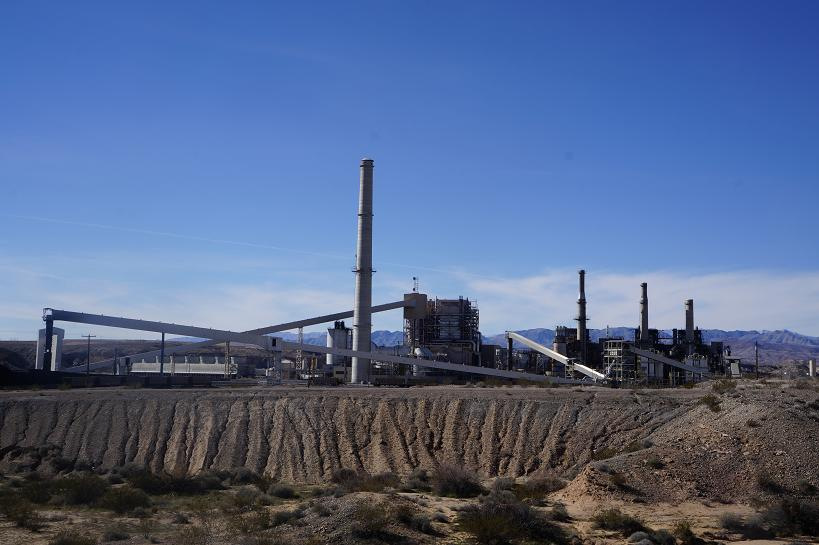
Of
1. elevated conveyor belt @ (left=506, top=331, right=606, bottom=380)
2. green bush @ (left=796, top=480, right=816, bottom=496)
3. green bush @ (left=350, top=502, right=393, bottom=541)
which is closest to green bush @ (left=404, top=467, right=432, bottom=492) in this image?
Result: green bush @ (left=350, top=502, right=393, bottom=541)

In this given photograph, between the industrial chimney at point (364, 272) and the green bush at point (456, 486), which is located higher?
the industrial chimney at point (364, 272)

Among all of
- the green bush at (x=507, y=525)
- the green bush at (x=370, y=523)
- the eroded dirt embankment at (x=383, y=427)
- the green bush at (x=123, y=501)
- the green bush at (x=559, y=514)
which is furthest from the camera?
the eroded dirt embankment at (x=383, y=427)

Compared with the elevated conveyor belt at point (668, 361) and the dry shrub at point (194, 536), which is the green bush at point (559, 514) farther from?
the elevated conveyor belt at point (668, 361)

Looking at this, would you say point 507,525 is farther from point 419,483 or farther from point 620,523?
point 419,483

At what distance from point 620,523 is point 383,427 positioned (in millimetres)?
24693

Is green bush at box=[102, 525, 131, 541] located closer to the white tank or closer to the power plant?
the power plant

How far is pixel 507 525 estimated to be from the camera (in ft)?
86.4

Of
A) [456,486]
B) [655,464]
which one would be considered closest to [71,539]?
[456,486]

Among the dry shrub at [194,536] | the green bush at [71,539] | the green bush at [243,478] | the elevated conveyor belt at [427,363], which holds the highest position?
the elevated conveyor belt at [427,363]

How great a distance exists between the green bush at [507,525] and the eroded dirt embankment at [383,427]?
10256 millimetres

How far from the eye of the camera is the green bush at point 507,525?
1023 inches

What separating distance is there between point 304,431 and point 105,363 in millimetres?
49402

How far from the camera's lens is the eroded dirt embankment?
42.1 meters

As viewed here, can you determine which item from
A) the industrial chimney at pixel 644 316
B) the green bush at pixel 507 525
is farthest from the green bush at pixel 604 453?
the industrial chimney at pixel 644 316
